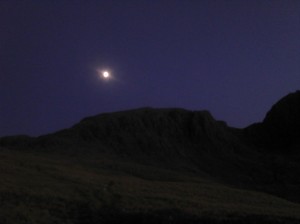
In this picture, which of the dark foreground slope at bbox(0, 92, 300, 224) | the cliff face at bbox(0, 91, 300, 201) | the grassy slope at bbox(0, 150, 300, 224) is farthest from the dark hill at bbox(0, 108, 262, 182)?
the grassy slope at bbox(0, 150, 300, 224)

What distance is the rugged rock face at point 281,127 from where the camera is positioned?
76.9m

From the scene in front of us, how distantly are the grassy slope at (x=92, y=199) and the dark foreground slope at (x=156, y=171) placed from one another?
5 cm

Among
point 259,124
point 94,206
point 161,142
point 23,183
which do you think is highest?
point 259,124

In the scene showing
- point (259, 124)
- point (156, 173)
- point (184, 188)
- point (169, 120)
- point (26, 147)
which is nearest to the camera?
point (184, 188)

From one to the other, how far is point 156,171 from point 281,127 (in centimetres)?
3956

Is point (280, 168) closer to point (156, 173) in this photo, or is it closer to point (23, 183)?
point (156, 173)

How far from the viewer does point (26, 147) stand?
179 ft

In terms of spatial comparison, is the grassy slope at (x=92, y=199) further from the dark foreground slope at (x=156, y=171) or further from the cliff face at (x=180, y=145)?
the cliff face at (x=180, y=145)

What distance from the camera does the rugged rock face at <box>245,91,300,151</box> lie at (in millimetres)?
76938

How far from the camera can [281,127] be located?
79438 mm

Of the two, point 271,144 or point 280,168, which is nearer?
point 280,168

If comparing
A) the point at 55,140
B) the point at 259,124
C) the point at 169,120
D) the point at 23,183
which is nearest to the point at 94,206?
the point at 23,183

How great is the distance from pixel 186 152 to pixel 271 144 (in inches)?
803

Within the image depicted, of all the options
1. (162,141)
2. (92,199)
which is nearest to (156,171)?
(162,141)
